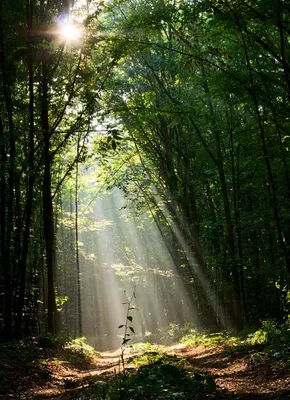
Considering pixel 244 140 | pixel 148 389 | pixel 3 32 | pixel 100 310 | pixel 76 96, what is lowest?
pixel 100 310

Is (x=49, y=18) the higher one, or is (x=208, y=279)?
(x=49, y=18)

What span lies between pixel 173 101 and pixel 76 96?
4.26 metres

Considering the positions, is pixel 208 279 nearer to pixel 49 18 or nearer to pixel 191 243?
pixel 191 243

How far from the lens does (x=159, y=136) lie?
57.2ft

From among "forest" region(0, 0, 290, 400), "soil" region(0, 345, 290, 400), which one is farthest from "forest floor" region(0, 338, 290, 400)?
"forest" region(0, 0, 290, 400)

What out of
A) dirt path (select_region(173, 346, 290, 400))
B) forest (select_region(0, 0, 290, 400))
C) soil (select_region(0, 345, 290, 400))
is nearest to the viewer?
dirt path (select_region(173, 346, 290, 400))

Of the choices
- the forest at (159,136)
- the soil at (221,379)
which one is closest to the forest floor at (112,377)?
the soil at (221,379)

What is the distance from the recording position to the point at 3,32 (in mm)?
9438

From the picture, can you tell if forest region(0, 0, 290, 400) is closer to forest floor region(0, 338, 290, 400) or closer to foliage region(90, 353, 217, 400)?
foliage region(90, 353, 217, 400)

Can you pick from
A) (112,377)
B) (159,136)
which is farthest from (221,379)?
(159,136)

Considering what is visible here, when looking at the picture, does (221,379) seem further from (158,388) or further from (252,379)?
(158,388)

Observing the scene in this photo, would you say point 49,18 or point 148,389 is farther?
point 49,18

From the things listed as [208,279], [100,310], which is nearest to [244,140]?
[208,279]

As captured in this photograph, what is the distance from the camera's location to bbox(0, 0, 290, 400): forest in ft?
27.2
